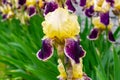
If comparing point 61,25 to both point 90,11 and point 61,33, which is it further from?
point 90,11

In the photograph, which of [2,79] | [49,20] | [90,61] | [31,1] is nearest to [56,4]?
[90,61]

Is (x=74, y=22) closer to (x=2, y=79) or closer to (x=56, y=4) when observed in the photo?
(x=56, y=4)

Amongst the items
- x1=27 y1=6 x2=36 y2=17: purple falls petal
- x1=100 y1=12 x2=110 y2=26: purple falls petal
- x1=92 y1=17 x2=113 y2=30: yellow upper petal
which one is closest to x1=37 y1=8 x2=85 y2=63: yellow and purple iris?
x1=100 y1=12 x2=110 y2=26: purple falls petal

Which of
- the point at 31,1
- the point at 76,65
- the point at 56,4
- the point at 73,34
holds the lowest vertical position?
the point at 76,65

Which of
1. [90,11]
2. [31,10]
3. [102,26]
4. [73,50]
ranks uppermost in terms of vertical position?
[31,10]

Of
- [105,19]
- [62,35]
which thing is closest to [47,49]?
[62,35]

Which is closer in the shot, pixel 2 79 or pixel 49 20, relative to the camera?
pixel 49 20
